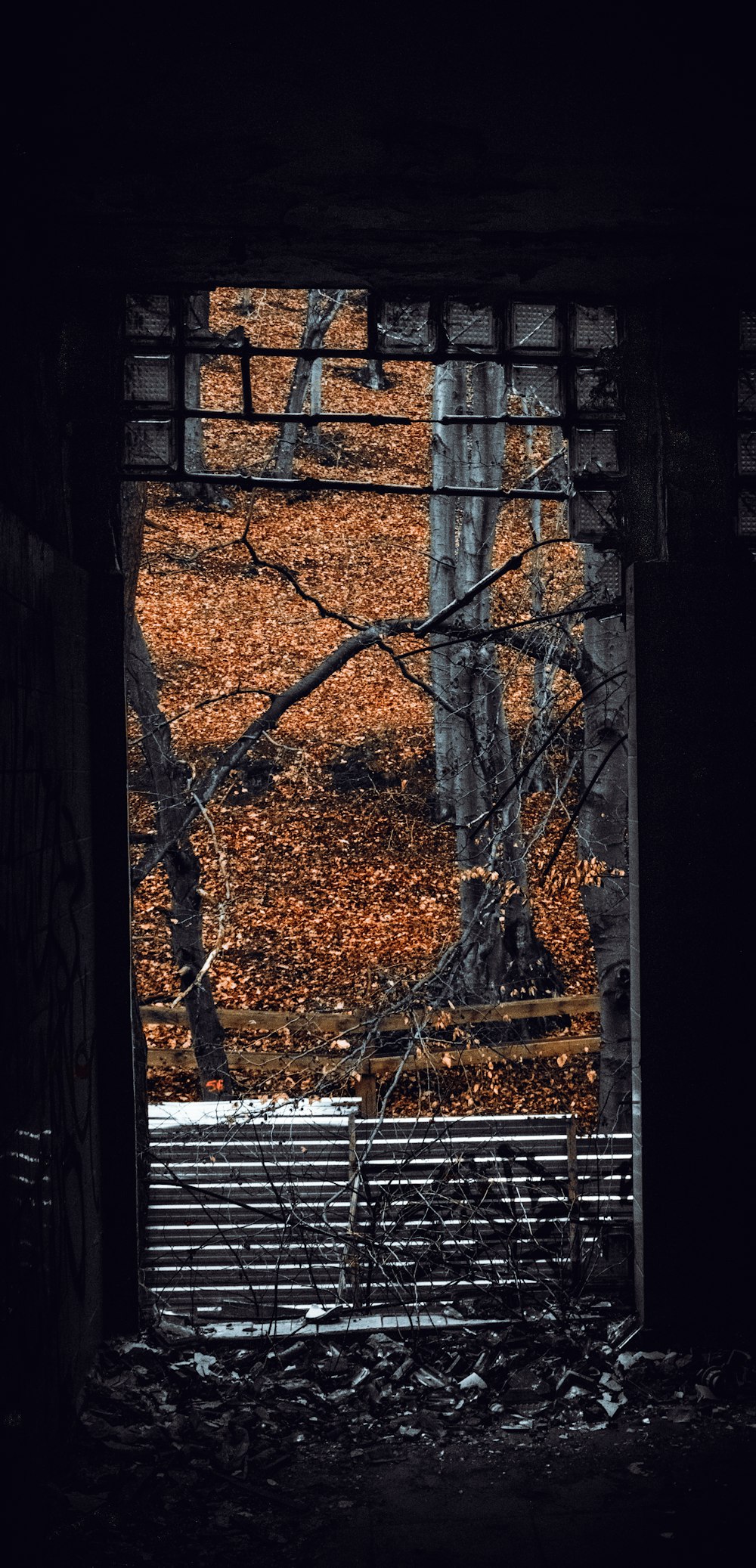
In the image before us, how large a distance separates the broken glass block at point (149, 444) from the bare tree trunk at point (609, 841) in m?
3.83

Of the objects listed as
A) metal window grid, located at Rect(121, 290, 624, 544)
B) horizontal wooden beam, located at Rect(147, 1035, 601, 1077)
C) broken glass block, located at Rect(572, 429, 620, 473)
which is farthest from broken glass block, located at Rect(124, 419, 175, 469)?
horizontal wooden beam, located at Rect(147, 1035, 601, 1077)


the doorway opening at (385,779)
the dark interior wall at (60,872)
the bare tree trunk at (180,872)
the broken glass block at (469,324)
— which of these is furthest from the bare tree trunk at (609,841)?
the dark interior wall at (60,872)

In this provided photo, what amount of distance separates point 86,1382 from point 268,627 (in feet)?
49.6

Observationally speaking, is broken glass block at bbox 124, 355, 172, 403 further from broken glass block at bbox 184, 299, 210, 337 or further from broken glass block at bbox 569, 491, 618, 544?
broken glass block at bbox 569, 491, 618, 544

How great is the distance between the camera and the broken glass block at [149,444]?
18.3 feet

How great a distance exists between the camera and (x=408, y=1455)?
4.82 metres

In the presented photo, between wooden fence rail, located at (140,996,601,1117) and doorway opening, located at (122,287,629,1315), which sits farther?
wooden fence rail, located at (140,996,601,1117)

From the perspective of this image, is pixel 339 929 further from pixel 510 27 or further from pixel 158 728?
pixel 510 27

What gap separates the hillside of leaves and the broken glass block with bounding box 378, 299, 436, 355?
4182mm

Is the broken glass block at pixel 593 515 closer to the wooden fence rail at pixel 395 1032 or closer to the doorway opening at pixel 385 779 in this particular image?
the doorway opening at pixel 385 779

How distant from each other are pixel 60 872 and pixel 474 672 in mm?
6920

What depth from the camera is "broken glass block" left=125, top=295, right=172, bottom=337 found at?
5.57m

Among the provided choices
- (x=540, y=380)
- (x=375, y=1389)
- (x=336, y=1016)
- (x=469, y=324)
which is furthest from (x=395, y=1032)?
(x=469, y=324)

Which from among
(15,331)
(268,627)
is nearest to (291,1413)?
(15,331)
